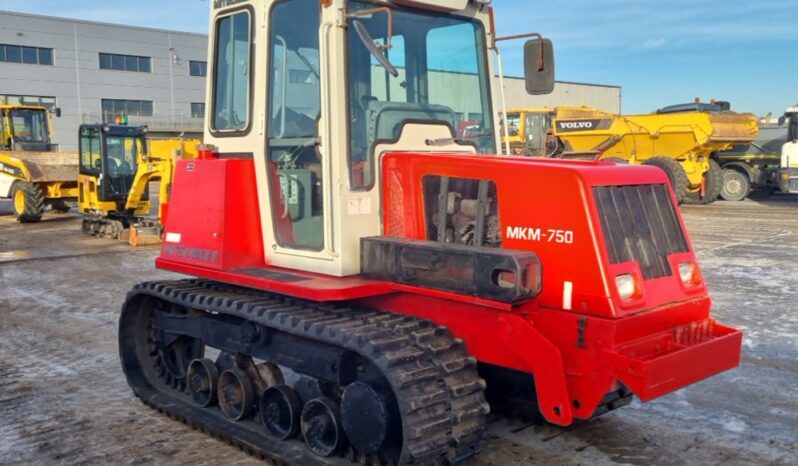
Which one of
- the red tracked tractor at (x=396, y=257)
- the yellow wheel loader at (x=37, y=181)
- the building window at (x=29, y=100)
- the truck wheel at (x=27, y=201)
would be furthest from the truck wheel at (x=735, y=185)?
the building window at (x=29, y=100)

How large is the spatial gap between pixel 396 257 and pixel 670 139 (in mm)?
17312

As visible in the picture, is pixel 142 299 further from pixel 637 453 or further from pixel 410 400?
pixel 637 453

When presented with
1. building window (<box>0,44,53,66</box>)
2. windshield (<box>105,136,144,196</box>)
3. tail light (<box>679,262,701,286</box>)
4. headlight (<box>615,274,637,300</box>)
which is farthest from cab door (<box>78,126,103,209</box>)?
building window (<box>0,44,53,66</box>)

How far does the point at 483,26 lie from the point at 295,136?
1.55m

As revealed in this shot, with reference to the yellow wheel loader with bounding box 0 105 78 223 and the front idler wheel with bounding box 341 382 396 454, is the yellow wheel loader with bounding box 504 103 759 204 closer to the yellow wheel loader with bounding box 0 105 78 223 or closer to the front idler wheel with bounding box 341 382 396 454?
the yellow wheel loader with bounding box 0 105 78 223

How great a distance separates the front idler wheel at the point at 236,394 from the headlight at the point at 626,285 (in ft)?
8.45

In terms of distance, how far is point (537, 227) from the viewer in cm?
410

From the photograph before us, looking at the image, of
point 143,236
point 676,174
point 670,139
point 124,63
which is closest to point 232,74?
point 143,236

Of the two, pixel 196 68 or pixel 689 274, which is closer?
pixel 689 274

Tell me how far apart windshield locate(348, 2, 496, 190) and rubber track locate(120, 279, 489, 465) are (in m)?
0.85

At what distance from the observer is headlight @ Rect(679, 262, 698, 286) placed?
438 centimetres

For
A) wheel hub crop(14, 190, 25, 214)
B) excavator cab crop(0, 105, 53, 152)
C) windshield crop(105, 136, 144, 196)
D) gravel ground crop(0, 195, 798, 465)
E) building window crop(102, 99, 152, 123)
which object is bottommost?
gravel ground crop(0, 195, 798, 465)

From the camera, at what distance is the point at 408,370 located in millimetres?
3996

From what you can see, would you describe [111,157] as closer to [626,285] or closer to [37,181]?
[37,181]
